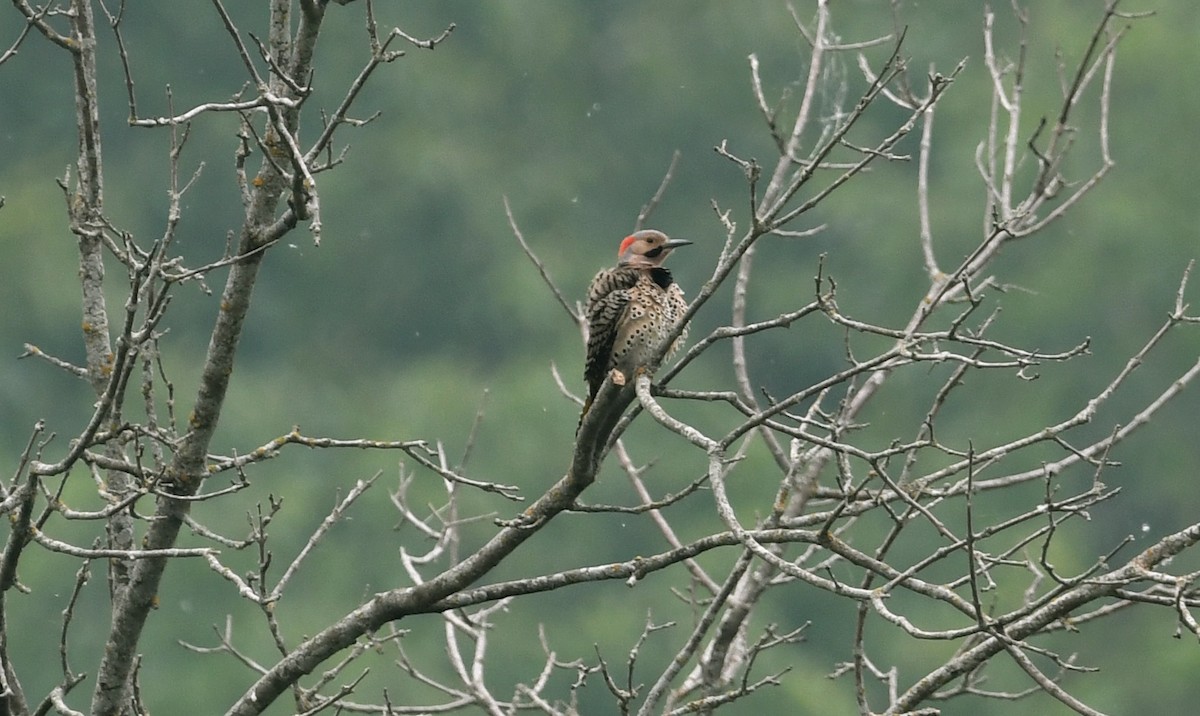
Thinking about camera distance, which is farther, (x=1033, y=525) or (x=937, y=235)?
(x=937, y=235)

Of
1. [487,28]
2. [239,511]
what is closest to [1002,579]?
[239,511]

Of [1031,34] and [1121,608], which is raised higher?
[1031,34]

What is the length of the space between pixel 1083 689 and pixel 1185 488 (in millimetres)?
4153

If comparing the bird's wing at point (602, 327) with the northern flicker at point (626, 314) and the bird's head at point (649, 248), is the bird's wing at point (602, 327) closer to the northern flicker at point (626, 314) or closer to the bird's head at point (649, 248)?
the northern flicker at point (626, 314)

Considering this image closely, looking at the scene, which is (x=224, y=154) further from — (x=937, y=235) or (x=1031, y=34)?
(x=1031, y=34)

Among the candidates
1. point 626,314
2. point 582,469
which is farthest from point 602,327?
point 582,469

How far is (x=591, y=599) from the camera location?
2620 centimetres

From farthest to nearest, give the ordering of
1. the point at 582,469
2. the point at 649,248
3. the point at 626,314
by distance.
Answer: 1. the point at 649,248
2. the point at 626,314
3. the point at 582,469

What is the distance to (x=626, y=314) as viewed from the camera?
6.89m

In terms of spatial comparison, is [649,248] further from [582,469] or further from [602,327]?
[582,469]

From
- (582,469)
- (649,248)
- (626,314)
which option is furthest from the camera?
(649,248)

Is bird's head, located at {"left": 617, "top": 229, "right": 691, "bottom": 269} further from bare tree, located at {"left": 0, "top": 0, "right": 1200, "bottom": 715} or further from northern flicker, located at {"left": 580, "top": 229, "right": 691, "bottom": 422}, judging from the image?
bare tree, located at {"left": 0, "top": 0, "right": 1200, "bottom": 715}

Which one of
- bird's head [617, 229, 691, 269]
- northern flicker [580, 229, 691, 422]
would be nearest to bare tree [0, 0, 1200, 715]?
northern flicker [580, 229, 691, 422]

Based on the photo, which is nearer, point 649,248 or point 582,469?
point 582,469
